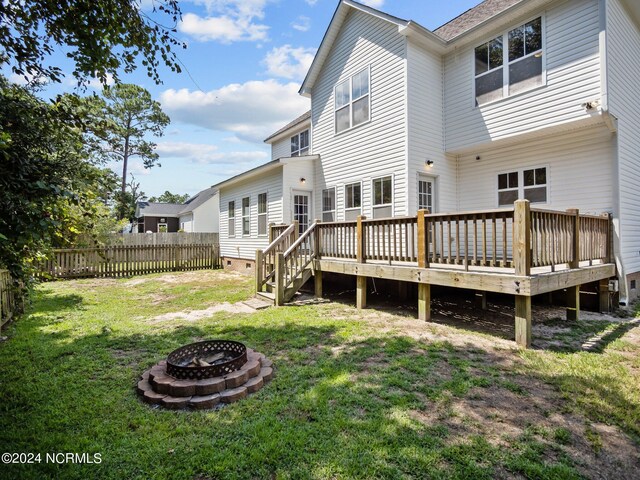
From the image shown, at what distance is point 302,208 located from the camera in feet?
40.6

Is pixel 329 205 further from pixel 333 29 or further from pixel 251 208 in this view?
pixel 333 29

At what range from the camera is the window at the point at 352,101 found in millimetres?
10547

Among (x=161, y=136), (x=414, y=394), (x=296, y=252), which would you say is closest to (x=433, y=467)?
(x=414, y=394)

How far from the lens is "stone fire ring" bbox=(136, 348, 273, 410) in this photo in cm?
337

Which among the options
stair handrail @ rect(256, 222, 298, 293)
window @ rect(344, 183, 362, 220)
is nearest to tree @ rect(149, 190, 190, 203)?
window @ rect(344, 183, 362, 220)

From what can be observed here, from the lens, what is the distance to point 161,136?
1351 inches

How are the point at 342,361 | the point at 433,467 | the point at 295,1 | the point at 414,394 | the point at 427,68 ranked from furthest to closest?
1. the point at 427,68
2. the point at 295,1
3. the point at 342,361
4. the point at 414,394
5. the point at 433,467

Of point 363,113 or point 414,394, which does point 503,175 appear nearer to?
point 363,113

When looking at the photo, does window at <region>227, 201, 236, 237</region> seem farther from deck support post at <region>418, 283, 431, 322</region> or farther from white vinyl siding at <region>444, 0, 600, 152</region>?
deck support post at <region>418, 283, 431, 322</region>

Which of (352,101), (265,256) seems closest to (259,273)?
(265,256)

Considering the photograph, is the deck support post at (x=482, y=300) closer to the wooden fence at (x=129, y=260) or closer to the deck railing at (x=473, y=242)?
the deck railing at (x=473, y=242)

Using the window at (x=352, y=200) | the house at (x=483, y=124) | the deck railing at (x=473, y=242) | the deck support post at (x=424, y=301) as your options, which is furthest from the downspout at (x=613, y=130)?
the window at (x=352, y=200)

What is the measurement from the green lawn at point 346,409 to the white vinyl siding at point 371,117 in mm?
5176

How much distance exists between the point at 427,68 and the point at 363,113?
2136 millimetres
